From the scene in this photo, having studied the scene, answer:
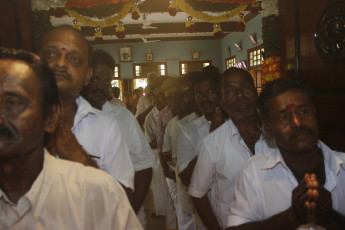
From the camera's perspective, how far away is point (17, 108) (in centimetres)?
96

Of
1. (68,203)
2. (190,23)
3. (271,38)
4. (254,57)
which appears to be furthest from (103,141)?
(254,57)

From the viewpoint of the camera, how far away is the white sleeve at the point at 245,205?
57.5 inches

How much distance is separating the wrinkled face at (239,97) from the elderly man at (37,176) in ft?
4.09

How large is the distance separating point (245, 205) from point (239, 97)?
85cm

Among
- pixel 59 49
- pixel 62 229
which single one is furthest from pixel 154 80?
pixel 62 229

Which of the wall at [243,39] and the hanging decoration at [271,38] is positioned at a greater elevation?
the wall at [243,39]

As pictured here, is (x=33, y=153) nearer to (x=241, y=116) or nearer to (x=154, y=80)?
(x=241, y=116)

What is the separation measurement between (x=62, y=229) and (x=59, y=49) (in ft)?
2.90

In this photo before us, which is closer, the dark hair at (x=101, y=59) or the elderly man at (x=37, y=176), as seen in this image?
the elderly man at (x=37, y=176)

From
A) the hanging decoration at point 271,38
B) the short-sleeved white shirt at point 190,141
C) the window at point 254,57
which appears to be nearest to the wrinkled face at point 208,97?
the short-sleeved white shirt at point 190,141

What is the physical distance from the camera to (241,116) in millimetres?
2117

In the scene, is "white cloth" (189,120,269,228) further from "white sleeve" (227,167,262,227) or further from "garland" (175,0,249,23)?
"garland" (175,0,249,23)

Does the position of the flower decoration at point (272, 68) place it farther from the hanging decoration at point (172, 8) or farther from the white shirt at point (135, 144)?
the white shirt at point (135, 144)

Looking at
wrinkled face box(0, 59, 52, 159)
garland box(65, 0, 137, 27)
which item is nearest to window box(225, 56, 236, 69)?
garland box(65, 0, 137, 27)
